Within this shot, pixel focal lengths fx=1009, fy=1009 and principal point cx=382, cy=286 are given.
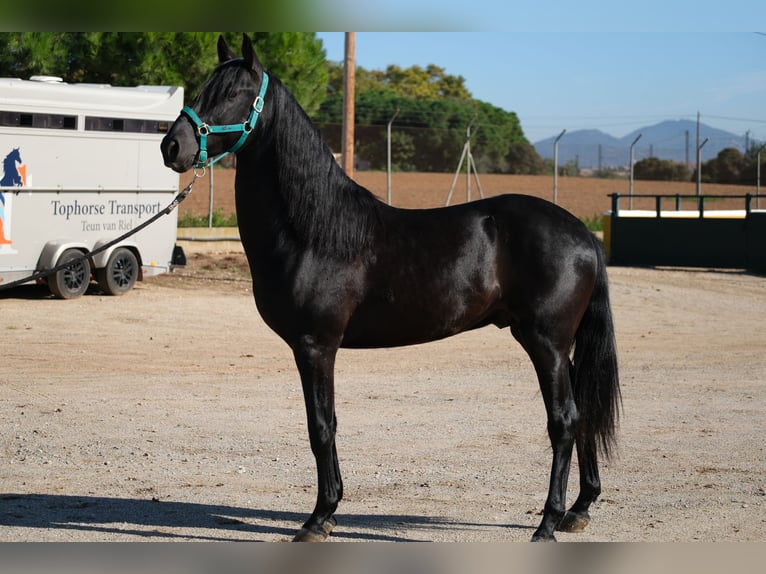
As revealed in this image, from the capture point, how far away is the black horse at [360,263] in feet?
15.5

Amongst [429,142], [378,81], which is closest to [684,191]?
[429,142]

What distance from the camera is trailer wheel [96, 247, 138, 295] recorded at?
1405 cm

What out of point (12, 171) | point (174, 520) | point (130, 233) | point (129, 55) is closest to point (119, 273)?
point (12, 171)

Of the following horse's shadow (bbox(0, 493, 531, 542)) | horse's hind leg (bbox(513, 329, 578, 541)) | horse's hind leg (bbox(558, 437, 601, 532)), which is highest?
horse's hind leg (bbox(513, 329, 578, 541))

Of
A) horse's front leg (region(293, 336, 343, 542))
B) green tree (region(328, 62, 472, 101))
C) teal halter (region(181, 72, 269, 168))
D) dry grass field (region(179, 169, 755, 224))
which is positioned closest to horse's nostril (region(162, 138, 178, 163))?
teal halter (region(181, 72, 269, 168))

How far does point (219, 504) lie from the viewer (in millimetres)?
5453

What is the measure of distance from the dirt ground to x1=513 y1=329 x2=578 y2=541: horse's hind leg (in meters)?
0.31

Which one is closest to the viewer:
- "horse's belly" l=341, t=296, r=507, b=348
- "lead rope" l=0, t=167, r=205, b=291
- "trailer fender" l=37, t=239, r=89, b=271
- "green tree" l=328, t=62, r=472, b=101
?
"horse's belly" l=341, t=296, r=507, b=348

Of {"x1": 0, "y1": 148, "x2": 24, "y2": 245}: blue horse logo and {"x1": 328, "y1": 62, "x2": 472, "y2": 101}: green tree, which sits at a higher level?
{"x1": 328, "y1": 62, "x2": 472, "y2": 101}: green tree

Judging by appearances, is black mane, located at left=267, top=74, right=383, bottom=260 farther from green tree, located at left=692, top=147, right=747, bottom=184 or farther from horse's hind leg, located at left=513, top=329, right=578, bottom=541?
green tree, located at left=692, top=147, right=747, bottom=184

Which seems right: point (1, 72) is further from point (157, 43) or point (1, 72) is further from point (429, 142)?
point (429, 142)

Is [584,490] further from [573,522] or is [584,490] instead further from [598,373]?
[598,373]

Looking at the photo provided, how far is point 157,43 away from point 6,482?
550 inches

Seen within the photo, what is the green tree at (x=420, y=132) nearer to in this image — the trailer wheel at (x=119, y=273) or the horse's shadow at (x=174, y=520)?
the trailer wheel at (x=119, y=273)
